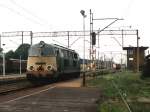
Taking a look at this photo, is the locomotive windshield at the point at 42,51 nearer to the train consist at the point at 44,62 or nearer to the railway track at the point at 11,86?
the train consist at the point at 44,62

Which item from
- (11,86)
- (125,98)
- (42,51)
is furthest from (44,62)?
(125,98)

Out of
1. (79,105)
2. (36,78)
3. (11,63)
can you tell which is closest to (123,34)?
(11,63)

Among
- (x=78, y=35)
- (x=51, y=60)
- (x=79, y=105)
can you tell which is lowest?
(x=79, y=105)

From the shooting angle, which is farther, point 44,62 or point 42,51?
point 42,51

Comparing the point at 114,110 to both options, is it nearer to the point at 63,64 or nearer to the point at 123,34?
the point at 63,64

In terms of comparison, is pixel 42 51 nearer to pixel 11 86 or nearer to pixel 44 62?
pixel 44 62

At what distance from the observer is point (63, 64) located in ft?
113

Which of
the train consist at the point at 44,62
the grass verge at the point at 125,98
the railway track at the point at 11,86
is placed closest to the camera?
the grass verge at the point at 125,98

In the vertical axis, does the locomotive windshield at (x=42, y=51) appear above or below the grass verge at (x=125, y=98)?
above

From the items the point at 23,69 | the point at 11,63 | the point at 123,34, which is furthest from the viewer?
the point at 23,69

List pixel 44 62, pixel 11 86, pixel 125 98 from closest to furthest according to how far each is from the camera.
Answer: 1. pixel 125 98
2. pixel 11 86
3. pixel 44 62

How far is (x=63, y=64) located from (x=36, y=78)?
4.01 meters

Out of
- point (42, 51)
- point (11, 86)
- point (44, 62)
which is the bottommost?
point (11, 86)

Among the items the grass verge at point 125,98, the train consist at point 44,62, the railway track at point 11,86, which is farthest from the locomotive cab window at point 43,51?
the grass verge at point 125,98
